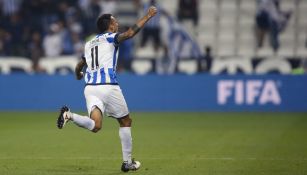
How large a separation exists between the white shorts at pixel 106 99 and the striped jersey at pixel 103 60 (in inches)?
3.4

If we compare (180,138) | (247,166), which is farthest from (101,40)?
(180,138)

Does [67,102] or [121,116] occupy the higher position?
[121,116]

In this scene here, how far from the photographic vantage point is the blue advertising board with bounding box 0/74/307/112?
21438 mm

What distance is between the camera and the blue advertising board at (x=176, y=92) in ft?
70.3

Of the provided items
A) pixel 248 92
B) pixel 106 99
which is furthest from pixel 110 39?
pixel 248 92

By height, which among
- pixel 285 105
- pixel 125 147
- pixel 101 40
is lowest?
pixel 285 105

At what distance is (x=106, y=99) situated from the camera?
9938 mm

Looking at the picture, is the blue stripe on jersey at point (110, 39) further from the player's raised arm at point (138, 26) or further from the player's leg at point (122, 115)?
the player's leg at point (122, 115)

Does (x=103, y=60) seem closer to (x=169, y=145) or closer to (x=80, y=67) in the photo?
(x=80, y=67)

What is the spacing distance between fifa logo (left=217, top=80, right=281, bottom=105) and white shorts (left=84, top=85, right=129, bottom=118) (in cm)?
1179

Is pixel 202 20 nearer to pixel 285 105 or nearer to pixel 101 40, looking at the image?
pixel 285 105

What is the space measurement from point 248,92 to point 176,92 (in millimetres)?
2091

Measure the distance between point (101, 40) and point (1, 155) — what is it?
304 centimetres

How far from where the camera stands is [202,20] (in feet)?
86.0
